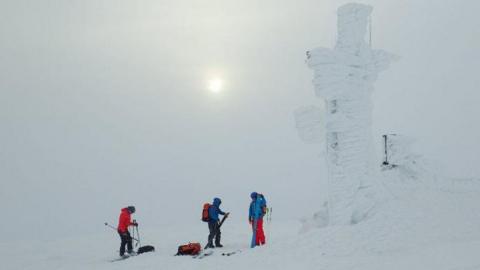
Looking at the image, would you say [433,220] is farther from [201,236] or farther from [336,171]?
[201,236]

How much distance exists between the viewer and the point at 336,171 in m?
14.8

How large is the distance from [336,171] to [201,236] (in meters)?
9.84

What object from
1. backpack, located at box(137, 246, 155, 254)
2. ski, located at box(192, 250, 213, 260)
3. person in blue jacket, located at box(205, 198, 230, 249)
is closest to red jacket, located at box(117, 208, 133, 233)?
backpack, located at box(137, 246, 155, 254)

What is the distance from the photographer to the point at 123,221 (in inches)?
654

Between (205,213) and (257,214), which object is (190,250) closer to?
(205,213)

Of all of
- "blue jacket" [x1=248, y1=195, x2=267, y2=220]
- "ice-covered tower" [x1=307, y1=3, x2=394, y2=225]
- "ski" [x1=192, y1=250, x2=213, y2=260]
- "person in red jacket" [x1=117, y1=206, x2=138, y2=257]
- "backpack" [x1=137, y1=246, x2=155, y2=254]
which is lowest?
"backpack" [x1=137, y1=246, x2=155, y2=254]

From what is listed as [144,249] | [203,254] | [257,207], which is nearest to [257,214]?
[257,207]

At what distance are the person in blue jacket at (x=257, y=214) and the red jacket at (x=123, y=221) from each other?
4.31m

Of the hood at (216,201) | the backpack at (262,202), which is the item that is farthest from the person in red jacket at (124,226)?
the backpack at (262,202)

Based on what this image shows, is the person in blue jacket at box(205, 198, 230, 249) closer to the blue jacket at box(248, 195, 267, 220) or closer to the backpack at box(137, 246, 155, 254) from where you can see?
the blue jacket at box(248, 195, 267, 220)

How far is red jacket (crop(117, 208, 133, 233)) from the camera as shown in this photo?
1650 cm

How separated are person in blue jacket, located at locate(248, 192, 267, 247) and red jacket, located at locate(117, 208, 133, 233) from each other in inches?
170

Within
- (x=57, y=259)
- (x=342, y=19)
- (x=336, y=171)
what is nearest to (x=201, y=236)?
(x=57, y=259)

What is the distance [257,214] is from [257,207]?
0.22m
